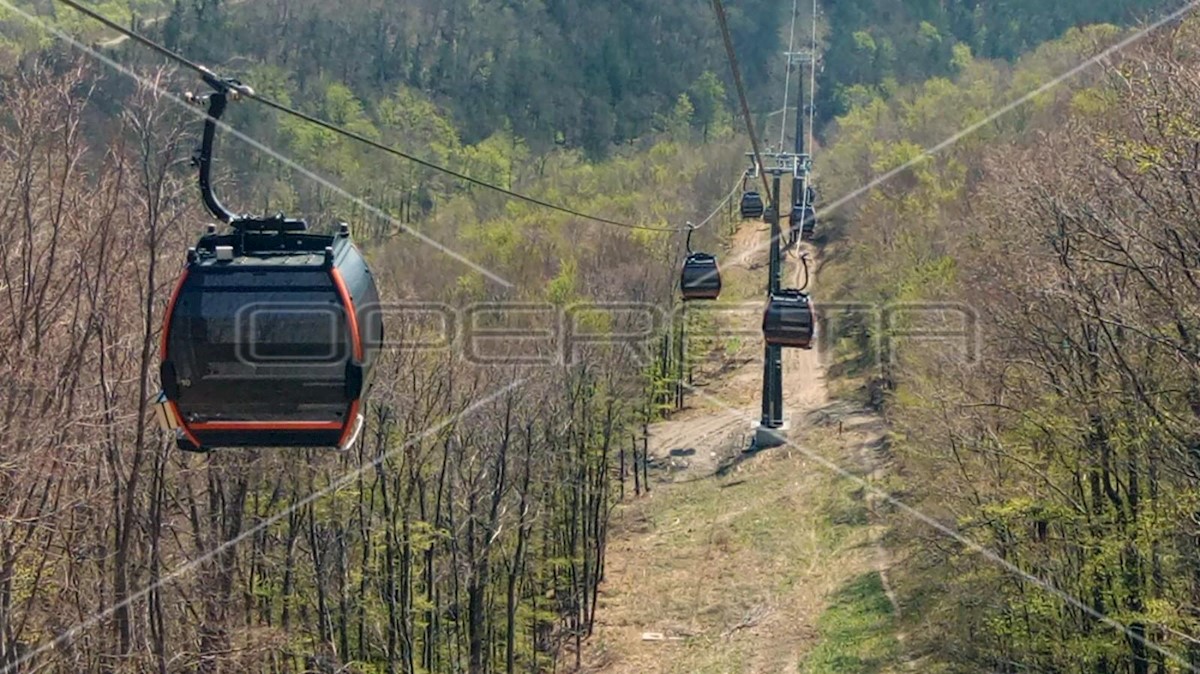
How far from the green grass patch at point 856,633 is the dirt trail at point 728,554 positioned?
0.33m

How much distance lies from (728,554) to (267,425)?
23374 millimetres

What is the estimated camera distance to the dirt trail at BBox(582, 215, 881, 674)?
24906mm

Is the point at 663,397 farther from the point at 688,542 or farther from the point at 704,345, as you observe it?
the point at 688,542

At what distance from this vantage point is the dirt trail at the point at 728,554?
981 inches

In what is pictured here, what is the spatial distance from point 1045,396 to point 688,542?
15.5m

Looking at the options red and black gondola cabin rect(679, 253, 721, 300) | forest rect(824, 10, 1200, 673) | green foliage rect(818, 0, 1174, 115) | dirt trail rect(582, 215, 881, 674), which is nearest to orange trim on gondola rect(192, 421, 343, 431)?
forest rect(824, 10, 1200, 673)

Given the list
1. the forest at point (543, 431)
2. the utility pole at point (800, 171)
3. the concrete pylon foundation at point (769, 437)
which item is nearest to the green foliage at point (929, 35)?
the utility pole at point (800, 171)

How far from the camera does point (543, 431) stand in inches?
1054

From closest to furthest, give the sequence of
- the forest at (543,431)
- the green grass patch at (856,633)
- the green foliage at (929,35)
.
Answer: the forest at (543,431)
the green grass patch at (856,633)
the green foliage at (929,35)

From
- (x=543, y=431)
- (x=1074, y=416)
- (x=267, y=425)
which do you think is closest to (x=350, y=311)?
(x=267, y=425)

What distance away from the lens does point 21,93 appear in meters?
12.5

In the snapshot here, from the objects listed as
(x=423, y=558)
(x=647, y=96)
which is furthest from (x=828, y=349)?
(x=647, y=96)

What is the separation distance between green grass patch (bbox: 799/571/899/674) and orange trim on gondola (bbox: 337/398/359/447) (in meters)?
17.1

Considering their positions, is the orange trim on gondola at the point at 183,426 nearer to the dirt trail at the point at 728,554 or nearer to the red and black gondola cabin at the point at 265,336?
the red and black gondola cabin at the point at 265,336
